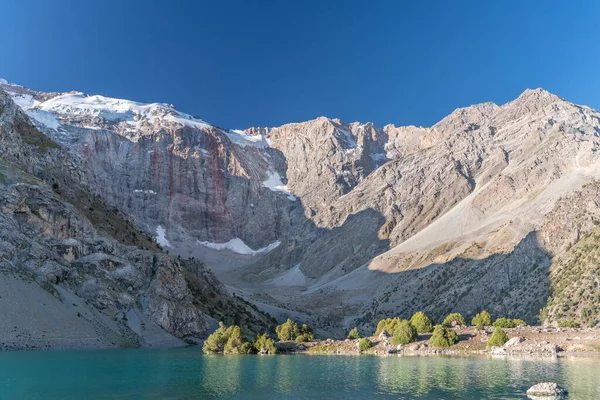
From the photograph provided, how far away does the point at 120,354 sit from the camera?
72062mm

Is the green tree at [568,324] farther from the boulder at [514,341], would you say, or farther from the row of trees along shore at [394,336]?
the boulder at [514,341]

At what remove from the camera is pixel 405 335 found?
70625mm

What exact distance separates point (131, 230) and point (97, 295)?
43.2 metres

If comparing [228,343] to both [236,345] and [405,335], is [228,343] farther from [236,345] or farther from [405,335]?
[405,335]

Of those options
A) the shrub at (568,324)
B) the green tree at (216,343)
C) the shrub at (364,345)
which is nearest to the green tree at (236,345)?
the green tree at (216,343)

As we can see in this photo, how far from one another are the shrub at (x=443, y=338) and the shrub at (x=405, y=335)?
3.14m

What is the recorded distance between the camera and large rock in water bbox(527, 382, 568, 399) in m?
33.9

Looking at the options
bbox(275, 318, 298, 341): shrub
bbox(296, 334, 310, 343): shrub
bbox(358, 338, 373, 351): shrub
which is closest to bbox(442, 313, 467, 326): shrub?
bbox(358, 338, 373, 351): shrub

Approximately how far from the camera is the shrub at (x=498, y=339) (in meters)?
62.9

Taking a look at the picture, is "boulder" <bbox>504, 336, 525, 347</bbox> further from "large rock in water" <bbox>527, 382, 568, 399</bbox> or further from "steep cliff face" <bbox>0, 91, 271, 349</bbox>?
"steep cliff face" <bbox>0, 91, 271, 349</bbox>

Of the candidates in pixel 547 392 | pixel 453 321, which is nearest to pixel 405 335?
pixel 453 321

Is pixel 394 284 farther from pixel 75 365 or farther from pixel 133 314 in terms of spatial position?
pixel 75 365

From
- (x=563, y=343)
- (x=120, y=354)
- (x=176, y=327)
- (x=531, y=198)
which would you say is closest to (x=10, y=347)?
(x=120, y=354)

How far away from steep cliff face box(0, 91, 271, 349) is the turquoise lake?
15.5 metres
